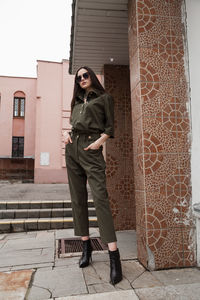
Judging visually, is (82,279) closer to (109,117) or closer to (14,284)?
(14,284)

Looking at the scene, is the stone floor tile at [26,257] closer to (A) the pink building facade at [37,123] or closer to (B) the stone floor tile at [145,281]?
(B) the stone floor tile at [145,281]

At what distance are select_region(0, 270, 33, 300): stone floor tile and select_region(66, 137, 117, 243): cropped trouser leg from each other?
1.93 feet

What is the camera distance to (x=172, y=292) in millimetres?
1651

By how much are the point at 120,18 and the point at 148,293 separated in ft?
9.75

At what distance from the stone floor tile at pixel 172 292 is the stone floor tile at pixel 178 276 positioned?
8cm

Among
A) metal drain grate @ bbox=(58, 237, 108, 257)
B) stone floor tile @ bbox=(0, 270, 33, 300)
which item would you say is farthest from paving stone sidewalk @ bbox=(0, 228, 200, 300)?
metal drain grate @ bbox=(58, 237, 108, 257)

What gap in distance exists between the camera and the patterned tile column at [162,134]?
2.10 m

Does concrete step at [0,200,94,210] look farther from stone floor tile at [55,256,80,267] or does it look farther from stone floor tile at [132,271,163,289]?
stone floor tile at [132,271,163,289]

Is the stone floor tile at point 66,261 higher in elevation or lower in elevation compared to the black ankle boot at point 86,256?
lower

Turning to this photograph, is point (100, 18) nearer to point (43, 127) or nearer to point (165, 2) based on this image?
point (165, 2)

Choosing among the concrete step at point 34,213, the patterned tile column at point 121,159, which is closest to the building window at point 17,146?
the concrete step at point 34,213

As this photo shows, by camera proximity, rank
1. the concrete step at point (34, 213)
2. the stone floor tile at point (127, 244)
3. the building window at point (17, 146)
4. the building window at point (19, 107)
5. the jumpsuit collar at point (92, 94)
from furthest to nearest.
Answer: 1. the building window at point (19, 107)
2. the building window at point (17, 146)
3. the concrete step at point (34, 213)
4. the stone floor tile at point (127, 244)
5. the jumpsuit collar at point (92, 94)

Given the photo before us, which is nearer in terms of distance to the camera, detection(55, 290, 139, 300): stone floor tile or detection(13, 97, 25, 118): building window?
detection(55, 290, 139, 300): stone floor tile

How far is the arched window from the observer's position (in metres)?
16.0
